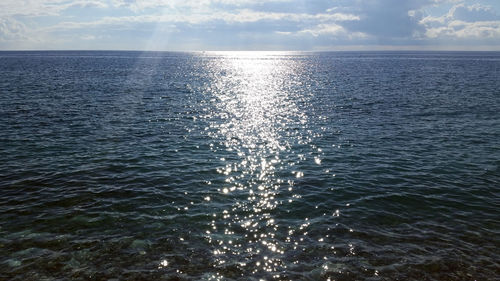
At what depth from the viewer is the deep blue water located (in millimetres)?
16172

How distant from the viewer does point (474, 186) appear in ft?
84.4

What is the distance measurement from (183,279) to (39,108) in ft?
165

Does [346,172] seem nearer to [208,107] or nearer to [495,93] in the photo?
[208,107]

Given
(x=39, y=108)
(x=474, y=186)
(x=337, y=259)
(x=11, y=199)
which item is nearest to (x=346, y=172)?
(x=474, y=186)

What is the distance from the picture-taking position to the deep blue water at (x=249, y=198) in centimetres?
1617

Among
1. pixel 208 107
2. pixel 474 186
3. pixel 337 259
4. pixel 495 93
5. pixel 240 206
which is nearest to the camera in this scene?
pixel 337 259

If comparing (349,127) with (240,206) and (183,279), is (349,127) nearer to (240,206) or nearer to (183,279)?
(240,206)

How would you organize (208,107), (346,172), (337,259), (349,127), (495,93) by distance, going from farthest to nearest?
(495,93), (208,107), (349,127), (346,172), (337,259)

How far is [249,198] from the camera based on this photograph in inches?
935

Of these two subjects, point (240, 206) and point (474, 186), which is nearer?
point (240, 206)

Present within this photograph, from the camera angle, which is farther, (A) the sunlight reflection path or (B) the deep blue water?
(A) the sunlight reflection path

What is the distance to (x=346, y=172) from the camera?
1125 inches

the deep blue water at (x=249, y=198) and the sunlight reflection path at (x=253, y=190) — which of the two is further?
the sunlight reflection path at (x=253, y=190)

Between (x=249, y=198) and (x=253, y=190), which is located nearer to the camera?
(x=249, y=198)
